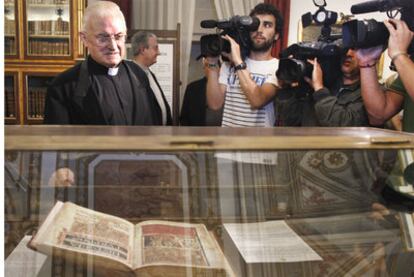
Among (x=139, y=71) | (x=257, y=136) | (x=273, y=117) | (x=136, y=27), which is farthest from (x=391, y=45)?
(x=136, y=27)

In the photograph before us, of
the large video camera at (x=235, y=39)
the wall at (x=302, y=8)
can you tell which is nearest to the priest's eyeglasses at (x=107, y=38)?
the large video camera at (x=235, y=39)

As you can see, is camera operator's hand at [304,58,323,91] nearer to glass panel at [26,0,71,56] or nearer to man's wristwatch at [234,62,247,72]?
man's wristwatch at [234,62,247,72]

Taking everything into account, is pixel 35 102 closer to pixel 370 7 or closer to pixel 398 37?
pixel 370 7

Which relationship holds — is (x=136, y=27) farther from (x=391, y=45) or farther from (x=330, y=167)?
(x=330, y=167)

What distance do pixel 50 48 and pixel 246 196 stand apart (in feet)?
11.4

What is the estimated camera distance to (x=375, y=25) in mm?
1417

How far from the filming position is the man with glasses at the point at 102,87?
151 centimetres

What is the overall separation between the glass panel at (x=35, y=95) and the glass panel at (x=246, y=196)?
3317mm

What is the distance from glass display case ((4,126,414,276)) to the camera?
766 millimetres

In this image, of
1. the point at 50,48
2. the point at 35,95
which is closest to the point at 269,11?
the point at 50,48

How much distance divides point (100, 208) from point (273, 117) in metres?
1.17

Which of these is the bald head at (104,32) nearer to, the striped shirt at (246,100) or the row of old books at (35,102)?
the striped shirt at (246,100)

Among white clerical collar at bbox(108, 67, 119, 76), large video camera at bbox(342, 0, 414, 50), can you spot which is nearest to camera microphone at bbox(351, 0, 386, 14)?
large video camera at bbox(342, 0, 414, 50)

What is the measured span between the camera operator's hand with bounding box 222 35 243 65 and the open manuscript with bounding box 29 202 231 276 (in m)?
1.18
